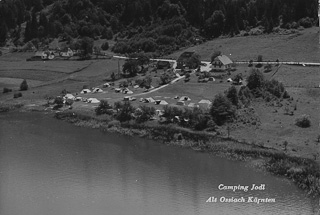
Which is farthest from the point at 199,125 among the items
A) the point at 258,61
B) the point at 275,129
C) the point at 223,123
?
the point at 258,61

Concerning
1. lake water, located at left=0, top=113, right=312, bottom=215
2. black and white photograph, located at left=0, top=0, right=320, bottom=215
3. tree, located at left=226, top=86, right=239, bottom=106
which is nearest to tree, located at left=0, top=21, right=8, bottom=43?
black and white photograph, located at left=0, top=0, right=320, bottom=215

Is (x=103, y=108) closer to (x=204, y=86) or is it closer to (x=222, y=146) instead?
(x=204, y=86)

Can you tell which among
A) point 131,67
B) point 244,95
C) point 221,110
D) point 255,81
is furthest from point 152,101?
point 131,67

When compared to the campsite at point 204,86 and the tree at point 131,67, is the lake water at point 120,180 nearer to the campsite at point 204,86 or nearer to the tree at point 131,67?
the campsite at point 204,86

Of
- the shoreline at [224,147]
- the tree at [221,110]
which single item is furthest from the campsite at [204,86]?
the tree at [221,110]

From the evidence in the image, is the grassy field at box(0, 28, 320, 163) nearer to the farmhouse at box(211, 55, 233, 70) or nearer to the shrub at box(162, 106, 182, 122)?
the farmhouse at box(211, 55, 233, 70)
